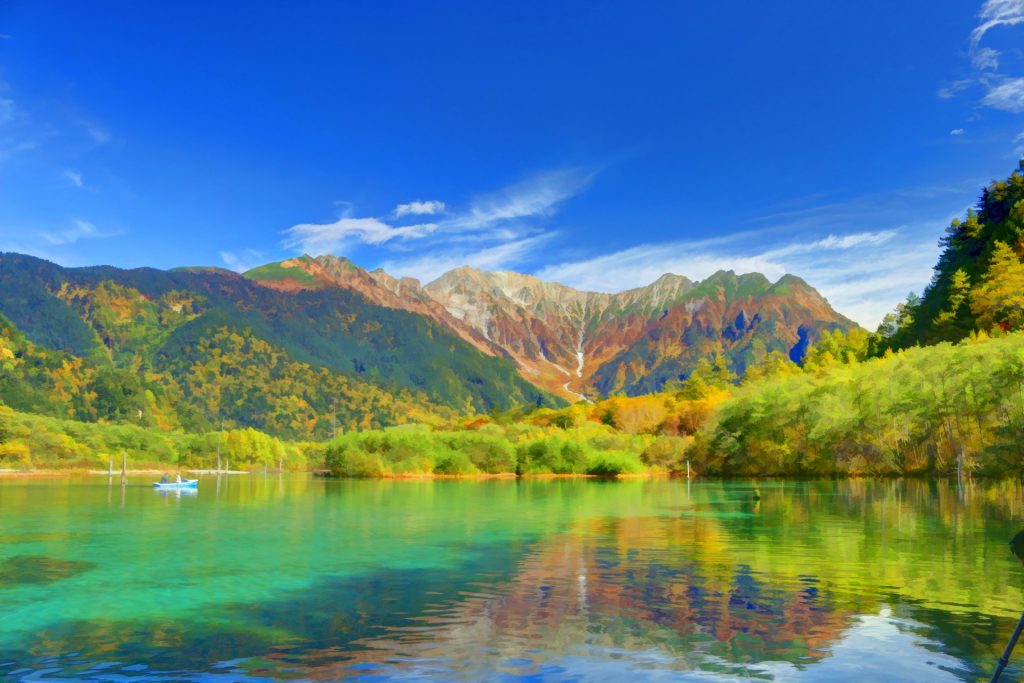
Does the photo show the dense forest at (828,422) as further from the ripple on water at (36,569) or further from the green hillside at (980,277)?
the ripple on water at (36,569)

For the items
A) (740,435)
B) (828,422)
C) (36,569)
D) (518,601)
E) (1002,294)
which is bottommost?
(36,569)

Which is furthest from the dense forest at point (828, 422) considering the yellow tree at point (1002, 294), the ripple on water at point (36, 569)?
the ripple on water at point (36, 569)

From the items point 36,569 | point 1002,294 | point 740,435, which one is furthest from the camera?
point 740,435

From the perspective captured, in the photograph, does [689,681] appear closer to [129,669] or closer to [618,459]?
[129,669]

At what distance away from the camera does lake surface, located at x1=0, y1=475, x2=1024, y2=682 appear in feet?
47.2

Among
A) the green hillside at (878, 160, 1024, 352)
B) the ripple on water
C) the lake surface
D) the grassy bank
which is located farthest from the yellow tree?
the ripple on water

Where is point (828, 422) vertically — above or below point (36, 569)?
above

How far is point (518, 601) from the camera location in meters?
20.6

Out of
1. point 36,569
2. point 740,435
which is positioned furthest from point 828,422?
point 36,569

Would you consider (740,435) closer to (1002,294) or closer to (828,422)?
(828,422)

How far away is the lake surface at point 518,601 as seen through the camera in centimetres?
1438

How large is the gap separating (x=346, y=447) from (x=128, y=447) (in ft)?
227

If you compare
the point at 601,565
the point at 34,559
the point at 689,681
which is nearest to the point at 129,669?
A: the point at 689,681

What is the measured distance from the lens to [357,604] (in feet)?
67.2
